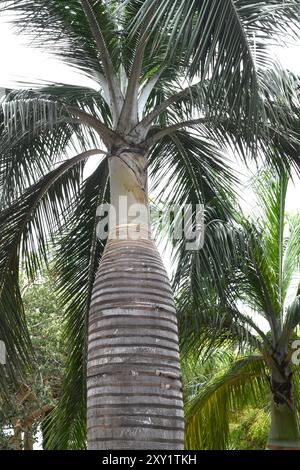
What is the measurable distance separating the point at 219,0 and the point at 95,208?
3796mm

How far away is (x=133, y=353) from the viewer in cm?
474

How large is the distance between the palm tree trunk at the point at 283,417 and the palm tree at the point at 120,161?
7.69 ft

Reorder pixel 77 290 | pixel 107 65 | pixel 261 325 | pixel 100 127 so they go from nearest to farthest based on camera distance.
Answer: pixel 100 127
pixel 107 65
pixel 77 290
pixel 261 325

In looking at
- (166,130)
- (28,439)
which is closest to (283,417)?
(166,130)

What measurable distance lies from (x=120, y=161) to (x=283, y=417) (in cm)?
451

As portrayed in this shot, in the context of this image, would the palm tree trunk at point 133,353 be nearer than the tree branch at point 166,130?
Yes

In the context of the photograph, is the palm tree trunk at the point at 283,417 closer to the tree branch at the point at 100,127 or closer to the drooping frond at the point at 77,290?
the drooping frond at the point at 77,290

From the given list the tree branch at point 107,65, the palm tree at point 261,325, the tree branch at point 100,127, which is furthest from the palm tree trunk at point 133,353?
the palm tree at point 261,325

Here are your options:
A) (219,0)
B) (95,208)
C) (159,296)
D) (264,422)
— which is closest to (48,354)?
(264,422)

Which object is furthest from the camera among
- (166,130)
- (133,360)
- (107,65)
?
(166,130)

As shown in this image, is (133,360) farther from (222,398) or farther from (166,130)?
(222,398)

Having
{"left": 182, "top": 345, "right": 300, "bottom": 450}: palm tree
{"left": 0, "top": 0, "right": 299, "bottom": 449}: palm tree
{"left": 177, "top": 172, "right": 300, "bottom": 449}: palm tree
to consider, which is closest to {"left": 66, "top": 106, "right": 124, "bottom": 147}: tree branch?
{"left": 0, "top": 0, "right": 299, "bottom": 449}: palm tree

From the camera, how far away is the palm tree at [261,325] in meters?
8.59

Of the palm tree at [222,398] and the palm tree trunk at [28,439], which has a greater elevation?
the palm tree trunk at [28,439]
